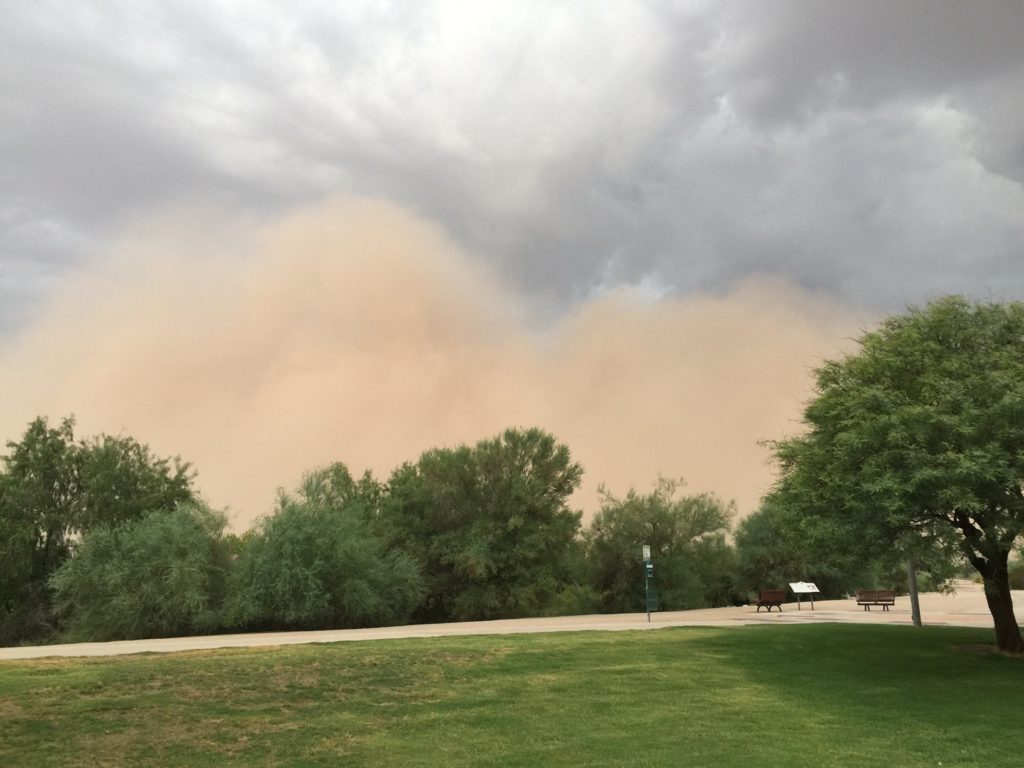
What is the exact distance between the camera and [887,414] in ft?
60.3

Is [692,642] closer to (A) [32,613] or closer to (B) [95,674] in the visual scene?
(B) [95,674]

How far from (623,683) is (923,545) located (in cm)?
704

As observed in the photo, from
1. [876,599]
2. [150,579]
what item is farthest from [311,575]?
[876,599]

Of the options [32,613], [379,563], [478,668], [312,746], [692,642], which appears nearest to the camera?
[312,746]

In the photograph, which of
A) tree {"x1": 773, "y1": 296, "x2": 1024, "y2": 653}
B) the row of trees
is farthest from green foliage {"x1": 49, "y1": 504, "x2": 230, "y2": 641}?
tree {"x1": 773, "y1": 296, "x2": 1024, "y2": 653}

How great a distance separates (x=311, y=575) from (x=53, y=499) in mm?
27664

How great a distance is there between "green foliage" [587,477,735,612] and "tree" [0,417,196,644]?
24.9 meters

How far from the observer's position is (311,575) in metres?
34.8

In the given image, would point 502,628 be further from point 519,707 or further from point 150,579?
point 150,579

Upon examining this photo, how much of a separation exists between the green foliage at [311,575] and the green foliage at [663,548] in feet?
47.9

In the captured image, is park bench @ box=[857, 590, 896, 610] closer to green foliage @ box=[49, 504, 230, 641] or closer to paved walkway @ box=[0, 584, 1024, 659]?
paved walkway @ box=[0, 584, 1024, 659]

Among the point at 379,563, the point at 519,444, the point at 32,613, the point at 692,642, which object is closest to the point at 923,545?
the point at 692,642

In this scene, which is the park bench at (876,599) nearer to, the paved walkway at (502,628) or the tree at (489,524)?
the paved walkway at (502,628)

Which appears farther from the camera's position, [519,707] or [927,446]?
[927,446]
